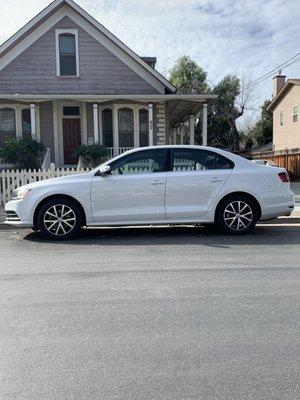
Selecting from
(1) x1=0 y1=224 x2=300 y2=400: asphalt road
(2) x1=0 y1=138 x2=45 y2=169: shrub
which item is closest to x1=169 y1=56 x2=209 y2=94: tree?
(2) x1=0 y1=138 x2=45 y2=169: shrub

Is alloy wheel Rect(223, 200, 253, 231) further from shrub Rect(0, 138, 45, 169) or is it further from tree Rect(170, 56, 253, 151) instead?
tree Rect(170, 56, 253, 151)

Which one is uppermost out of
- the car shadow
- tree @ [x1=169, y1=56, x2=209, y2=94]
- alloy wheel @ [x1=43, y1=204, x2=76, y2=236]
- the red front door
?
tree @ [x1=169, y1=56, x2=209, y2=94]

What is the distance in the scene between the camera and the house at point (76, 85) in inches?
748

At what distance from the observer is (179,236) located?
27.8ft

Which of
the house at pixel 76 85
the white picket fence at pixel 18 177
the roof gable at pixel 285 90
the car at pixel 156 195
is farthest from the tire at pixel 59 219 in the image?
the roof gable at pixel 285 90

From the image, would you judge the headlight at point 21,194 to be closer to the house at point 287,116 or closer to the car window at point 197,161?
the car window at point 197,161

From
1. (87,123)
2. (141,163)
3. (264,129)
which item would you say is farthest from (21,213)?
(264,129)

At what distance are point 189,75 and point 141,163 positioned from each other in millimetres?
39914

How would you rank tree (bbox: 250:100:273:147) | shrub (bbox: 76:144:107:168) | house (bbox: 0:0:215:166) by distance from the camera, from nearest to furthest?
shrub (bbox: 76:144:107:168) < house (bbox: 0:0:215:166) < tree (bbox: 250:100:273:147)

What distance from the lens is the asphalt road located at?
3195mm

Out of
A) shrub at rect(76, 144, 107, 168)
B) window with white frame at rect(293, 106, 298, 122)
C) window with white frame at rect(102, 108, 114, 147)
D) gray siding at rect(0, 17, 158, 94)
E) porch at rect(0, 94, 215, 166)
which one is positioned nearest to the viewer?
shrub at rect(76, 144, 107, 168)

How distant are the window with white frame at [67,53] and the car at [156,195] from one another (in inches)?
488

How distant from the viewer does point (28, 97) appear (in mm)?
17469

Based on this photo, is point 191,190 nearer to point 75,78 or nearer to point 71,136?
point 71,136
